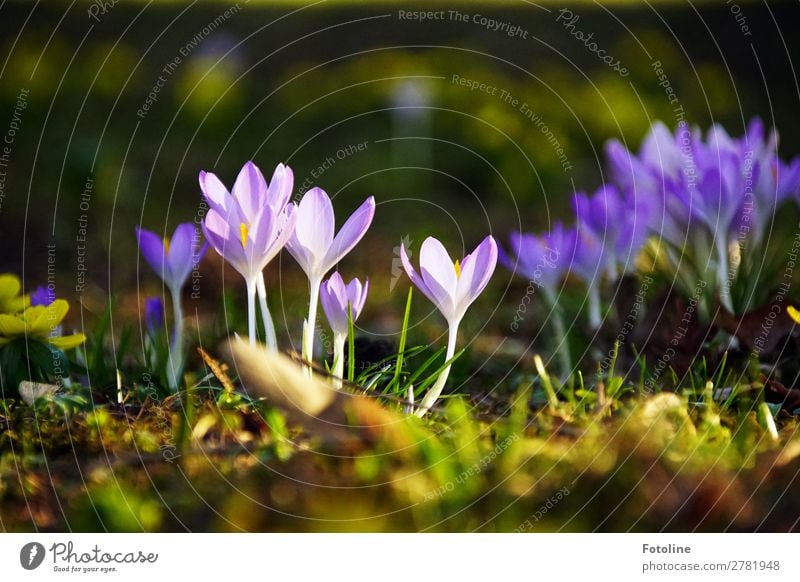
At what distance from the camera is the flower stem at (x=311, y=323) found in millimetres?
771

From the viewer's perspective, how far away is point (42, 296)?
32.9 inches

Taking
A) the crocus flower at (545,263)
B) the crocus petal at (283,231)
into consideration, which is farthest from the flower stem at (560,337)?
the crocus petal at (283,231)

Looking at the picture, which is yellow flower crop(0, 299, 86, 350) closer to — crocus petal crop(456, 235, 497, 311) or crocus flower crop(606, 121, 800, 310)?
crocus petal crop(456, 235, 497, 311)

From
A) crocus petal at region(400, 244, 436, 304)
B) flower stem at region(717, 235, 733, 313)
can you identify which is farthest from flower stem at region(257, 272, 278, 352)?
flower stem at region(717, 235, 733, 313)

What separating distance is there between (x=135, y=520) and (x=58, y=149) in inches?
12.6

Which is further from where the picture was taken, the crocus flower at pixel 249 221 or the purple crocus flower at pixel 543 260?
the purple crocus flower at pixel 543 260

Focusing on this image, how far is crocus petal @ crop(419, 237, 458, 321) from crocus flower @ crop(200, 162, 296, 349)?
0.10m

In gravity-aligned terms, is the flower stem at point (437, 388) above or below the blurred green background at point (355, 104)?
below

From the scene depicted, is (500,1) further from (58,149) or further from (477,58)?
(58,149)

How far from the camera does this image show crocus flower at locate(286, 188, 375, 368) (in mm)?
759

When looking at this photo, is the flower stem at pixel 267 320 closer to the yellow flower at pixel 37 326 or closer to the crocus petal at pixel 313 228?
the crocus petal at pixel 313 228

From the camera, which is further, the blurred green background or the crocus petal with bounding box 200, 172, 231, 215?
the blurred green background

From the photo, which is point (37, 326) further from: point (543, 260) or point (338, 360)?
point (543, 260)

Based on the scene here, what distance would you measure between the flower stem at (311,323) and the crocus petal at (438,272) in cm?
8
